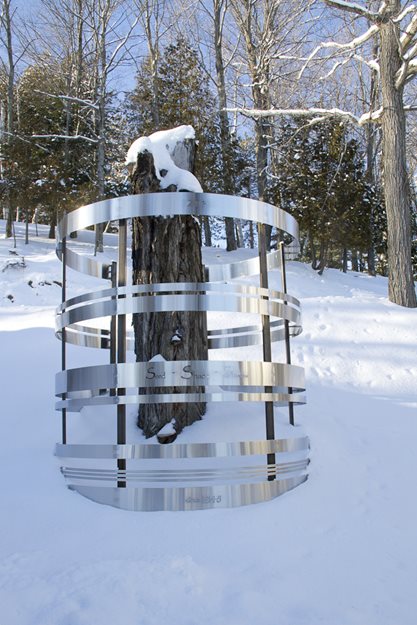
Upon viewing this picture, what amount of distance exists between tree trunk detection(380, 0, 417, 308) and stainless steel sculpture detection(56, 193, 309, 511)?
6948 mm

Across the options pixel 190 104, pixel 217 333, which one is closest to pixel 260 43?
pixel 190 104

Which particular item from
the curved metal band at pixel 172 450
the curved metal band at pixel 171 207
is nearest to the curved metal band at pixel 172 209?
the curved metal band at pixel 171 207

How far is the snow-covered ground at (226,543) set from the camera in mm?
2104

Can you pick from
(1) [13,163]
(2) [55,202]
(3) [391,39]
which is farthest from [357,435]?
(1) [13,163]

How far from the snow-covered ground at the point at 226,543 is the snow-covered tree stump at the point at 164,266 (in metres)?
0.86

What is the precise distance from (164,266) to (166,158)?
2.51 ft

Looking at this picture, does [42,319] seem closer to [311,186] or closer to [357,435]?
[357,435]

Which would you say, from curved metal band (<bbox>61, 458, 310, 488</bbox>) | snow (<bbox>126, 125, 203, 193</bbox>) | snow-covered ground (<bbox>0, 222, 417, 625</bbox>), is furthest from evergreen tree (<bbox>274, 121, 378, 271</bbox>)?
curved metal band (<bbox>61, 458, 310, 488</bbox>)

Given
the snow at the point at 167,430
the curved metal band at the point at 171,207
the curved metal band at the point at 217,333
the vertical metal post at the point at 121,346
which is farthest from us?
the curved metal band at the point at 217,333

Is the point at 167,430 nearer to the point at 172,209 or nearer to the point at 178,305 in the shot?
the point at 178,305

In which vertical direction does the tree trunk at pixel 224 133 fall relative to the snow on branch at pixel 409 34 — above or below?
above

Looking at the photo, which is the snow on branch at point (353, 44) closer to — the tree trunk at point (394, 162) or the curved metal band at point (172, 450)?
the tree trunk at point (394, 162)

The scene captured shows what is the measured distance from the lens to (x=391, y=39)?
32.0 ft

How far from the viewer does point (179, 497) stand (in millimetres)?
2855
